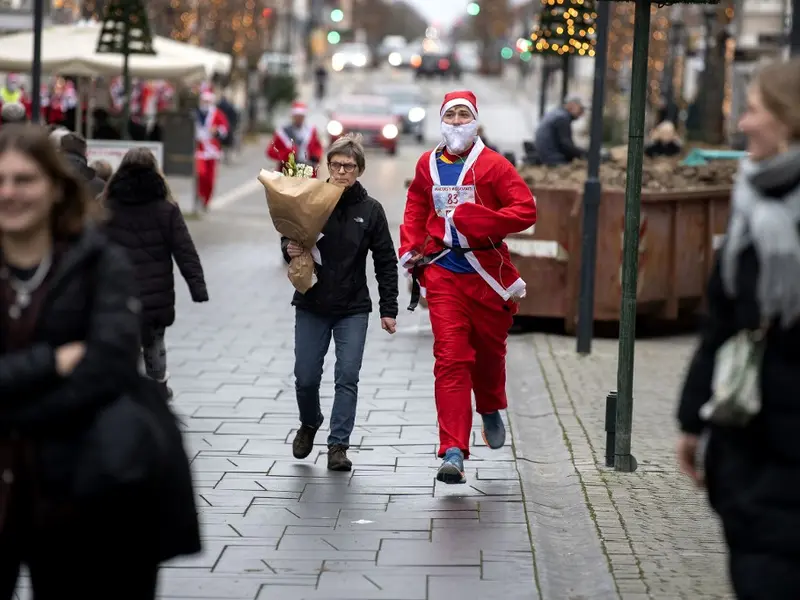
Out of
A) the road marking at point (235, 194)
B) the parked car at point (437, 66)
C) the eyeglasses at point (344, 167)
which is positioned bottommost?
the road marking at point (235, 194)

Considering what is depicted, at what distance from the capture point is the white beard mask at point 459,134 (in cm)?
812

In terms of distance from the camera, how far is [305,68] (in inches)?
4193

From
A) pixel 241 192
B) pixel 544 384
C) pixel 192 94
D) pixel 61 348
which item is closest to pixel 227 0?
pixel 192 94

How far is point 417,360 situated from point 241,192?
63.7ft

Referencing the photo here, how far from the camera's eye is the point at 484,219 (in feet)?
26.6

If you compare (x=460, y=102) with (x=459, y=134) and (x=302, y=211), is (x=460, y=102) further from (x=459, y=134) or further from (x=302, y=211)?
(x=302, y=211)

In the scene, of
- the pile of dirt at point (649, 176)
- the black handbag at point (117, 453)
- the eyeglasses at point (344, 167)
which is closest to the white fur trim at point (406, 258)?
the eyeglasses at point (344, 167)

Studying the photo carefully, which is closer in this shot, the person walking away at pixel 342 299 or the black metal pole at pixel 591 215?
the person walking away at pixel 342 299

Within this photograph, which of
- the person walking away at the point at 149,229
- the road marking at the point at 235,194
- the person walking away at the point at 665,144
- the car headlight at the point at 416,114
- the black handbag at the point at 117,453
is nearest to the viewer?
the black handbag at the point at 117,453

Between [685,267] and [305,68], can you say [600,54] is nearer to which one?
[685,267]

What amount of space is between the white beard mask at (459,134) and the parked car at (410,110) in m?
39.2

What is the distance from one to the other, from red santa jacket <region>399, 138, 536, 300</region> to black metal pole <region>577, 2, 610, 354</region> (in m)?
4.41

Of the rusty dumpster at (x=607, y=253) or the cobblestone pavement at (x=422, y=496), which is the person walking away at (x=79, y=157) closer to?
the cobblestone pavement at (x=422, y=496)

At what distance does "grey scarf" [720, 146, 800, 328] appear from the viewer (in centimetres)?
384
